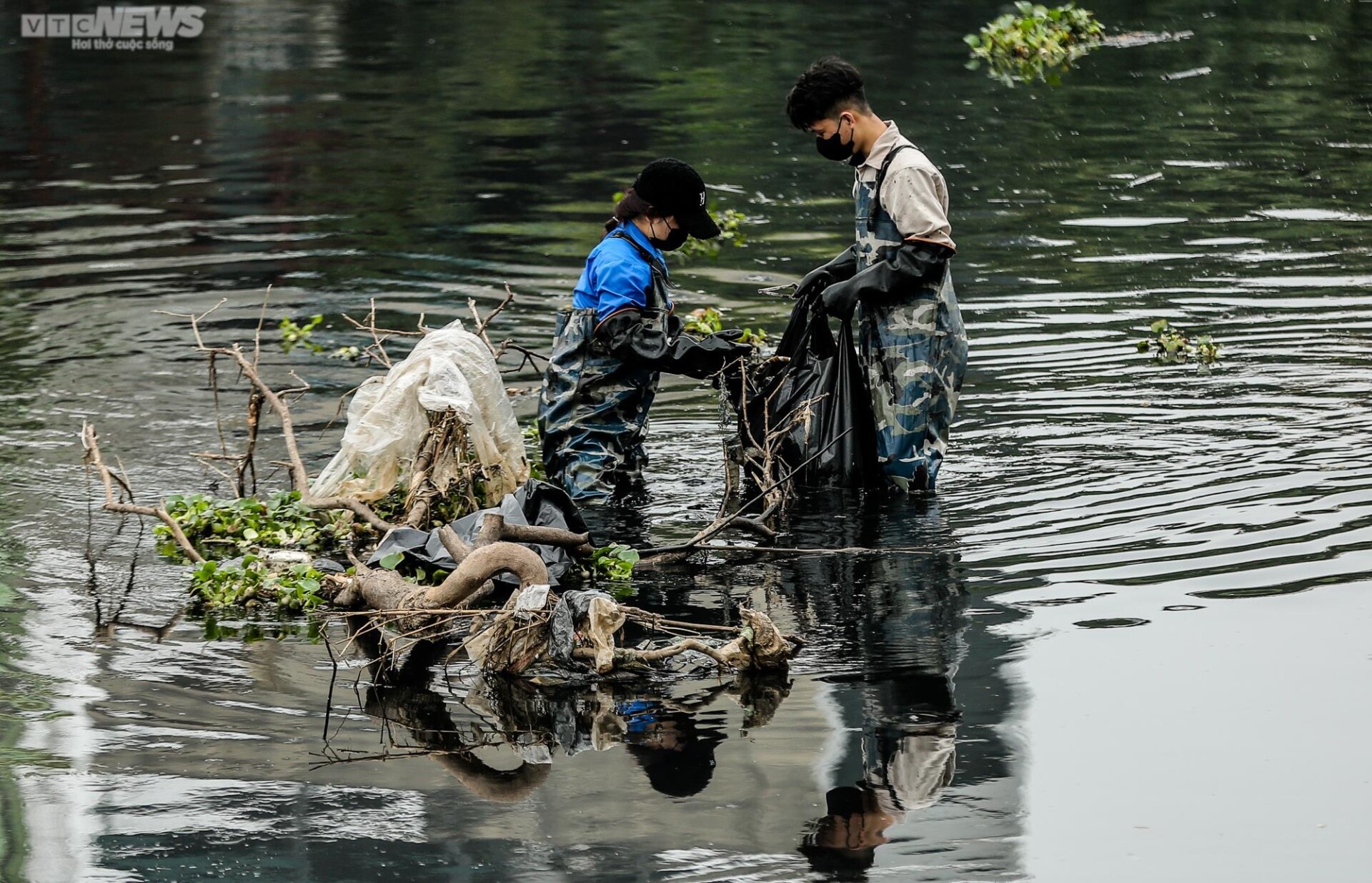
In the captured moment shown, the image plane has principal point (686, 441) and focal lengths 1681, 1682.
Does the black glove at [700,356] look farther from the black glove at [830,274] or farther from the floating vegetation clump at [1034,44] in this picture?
the floating vegetation clump at [1034,44]

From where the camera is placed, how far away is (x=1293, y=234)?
13.6m

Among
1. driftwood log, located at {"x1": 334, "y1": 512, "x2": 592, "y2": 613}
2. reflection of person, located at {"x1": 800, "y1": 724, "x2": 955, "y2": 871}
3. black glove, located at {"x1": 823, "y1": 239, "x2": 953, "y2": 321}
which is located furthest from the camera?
black glove, located at {"x1": 823, "y1": 239, "x2": 953, "y2": 321}

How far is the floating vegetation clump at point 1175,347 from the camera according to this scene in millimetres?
10438

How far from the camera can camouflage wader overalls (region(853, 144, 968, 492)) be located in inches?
311

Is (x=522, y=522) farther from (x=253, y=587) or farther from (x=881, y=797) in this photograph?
(x=881, y=797)

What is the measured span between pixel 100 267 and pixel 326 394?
430cm

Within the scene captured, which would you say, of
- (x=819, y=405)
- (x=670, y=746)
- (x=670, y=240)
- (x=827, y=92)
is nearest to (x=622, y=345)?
(x=670, y=240)

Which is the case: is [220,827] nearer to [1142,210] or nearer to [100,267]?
[100,267]

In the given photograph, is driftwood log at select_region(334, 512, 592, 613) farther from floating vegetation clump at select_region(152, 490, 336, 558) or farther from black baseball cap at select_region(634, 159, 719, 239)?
black baseball cap at select_region(634, 159, 719, 239)

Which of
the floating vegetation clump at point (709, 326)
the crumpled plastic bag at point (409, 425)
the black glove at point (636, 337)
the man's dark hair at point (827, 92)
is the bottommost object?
the crumpled plastic bag at point (409, 425)

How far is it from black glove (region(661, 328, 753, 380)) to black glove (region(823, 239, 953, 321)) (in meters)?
0.60

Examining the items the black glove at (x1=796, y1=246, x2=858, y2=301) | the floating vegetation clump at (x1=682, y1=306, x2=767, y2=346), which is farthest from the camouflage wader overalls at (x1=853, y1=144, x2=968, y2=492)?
the floating vegetation clump at (x1=682, y1=306, x2=767, y2=346)

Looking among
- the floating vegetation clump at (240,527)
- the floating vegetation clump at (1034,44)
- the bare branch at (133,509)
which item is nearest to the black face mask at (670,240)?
the floating vegetation clump at (240,527)

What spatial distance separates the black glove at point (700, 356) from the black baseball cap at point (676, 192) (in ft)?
1.76
